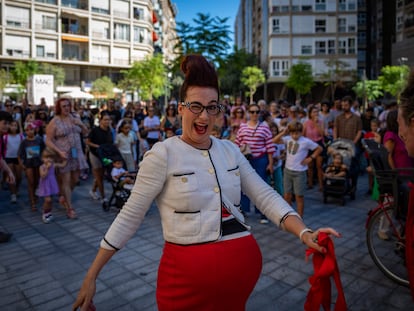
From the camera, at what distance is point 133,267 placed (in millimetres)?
4703

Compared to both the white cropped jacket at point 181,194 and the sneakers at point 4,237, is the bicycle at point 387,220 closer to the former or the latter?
the white cropped jacket at point 181,194

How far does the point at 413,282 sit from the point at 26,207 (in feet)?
24.7

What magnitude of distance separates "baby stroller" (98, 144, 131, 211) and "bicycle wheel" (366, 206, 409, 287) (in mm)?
4496

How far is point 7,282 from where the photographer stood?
4.38m

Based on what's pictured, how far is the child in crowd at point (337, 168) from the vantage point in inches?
321

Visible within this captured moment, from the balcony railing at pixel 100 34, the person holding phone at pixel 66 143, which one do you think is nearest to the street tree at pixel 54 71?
the balcony railing at pixel 100 34

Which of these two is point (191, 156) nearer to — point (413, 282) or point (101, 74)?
point (413, 282)

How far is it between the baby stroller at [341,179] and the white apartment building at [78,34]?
151 feet

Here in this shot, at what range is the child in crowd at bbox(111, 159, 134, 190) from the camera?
299 inches

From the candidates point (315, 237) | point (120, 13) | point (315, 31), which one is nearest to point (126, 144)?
point (315, 237)

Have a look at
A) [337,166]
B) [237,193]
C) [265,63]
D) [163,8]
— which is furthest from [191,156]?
[163,8]

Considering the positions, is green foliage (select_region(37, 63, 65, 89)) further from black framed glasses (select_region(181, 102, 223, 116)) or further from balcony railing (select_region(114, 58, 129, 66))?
black framed glasses (select_region(181, 102, 223, 116))

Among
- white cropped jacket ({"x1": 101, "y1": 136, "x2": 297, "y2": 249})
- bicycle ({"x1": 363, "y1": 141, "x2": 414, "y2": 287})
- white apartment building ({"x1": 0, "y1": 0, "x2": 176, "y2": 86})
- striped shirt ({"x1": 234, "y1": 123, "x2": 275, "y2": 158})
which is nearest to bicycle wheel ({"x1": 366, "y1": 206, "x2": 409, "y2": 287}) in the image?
bicycle ({"x1": 363, "y1": 141, "x2": 414, "y2": 287})

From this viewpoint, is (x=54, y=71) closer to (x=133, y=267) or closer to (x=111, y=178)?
(x=111, y=178)
